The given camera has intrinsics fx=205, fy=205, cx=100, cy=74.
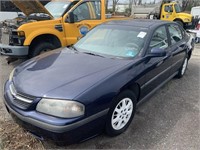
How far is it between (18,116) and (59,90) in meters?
0.56

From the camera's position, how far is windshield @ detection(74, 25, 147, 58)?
315 cm

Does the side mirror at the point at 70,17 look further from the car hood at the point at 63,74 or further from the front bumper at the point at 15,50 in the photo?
the car hood at the point at 63,74

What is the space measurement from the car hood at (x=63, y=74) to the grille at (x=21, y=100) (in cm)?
5

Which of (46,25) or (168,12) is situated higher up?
(46,25)

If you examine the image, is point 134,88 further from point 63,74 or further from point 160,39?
point 160,39

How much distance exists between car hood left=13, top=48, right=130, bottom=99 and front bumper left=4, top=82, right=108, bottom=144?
0.80 ft

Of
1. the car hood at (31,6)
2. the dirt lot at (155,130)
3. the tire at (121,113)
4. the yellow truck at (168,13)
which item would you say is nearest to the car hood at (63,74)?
the tire at (121,113)

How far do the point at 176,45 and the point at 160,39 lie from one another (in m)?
0.65

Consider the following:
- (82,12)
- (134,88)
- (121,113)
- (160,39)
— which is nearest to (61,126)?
(121,113)

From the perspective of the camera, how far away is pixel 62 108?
2107 mm

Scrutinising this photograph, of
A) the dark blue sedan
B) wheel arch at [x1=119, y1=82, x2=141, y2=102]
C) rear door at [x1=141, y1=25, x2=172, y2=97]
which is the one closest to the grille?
the dark blue sedan

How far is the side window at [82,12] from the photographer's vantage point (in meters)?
5.66

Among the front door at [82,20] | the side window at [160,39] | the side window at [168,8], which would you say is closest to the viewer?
the side window at [160,39]

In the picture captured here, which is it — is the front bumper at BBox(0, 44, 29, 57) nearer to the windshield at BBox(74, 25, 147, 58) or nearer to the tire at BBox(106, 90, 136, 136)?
the windshield at BBox(74, 25, 147, 58)
